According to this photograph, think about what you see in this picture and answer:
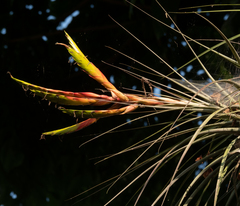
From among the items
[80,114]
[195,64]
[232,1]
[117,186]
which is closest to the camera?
[80,114]

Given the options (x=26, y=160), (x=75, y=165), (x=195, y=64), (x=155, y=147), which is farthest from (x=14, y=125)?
(x=195, y=64)

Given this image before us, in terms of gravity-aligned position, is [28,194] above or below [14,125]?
below

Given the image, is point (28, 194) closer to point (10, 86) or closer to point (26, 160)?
point (26, 160)

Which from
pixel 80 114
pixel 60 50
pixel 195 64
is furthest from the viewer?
pixel 60 50

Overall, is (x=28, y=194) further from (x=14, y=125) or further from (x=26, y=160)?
(x=14, y=125)

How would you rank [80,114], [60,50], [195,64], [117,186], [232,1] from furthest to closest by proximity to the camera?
1. [60,50]
2. [117,186]
3. [195,64]
4. [232,1]
5. [80,114]

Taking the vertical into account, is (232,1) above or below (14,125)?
above

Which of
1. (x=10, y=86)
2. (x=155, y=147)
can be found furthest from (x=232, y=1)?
(x=10, y=86)

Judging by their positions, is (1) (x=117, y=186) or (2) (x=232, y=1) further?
(1) (x=117, y=186)

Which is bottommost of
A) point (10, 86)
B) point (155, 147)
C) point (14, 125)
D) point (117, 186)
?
point (117, 186)
